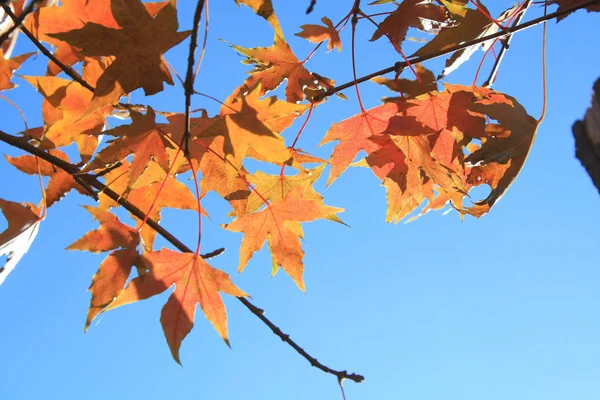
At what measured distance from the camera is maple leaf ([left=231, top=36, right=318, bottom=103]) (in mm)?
1096

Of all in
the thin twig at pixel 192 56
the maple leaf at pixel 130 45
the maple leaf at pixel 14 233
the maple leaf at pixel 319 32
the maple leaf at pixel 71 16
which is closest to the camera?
the thin twig at pixel 192 56

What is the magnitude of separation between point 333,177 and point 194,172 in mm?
289

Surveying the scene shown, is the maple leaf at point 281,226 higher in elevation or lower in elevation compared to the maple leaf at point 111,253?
higher

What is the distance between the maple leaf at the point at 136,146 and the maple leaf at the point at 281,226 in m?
0.21

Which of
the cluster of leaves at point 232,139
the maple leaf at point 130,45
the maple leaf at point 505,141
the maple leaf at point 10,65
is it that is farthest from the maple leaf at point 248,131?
the maple leaf at point 10,65

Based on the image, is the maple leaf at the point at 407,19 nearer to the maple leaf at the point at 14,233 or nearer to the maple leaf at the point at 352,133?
the maple leaf at the point at 352,133

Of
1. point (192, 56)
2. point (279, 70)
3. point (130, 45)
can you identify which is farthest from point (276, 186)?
point (192, 56)

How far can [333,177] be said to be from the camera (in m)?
1.10

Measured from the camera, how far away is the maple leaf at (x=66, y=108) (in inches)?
40.2

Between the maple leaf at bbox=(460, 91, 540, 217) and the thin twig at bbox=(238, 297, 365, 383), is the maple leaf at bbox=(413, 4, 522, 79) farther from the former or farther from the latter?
the thin twig at bbox=(238, 297, 365, 383)

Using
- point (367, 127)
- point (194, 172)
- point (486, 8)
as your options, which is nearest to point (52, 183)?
point (194, 172)

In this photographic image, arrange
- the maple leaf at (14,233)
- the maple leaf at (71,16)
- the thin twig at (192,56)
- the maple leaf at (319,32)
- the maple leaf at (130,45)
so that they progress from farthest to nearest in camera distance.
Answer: the maple leaf at (319,32)
the maple leaf at (14,233)
the maple leaf at (71,16)
the maple leaf at (130,45)
the thin twig at (192,56)

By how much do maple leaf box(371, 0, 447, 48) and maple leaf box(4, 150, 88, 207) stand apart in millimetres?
744

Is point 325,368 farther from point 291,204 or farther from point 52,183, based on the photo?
point 52,183
